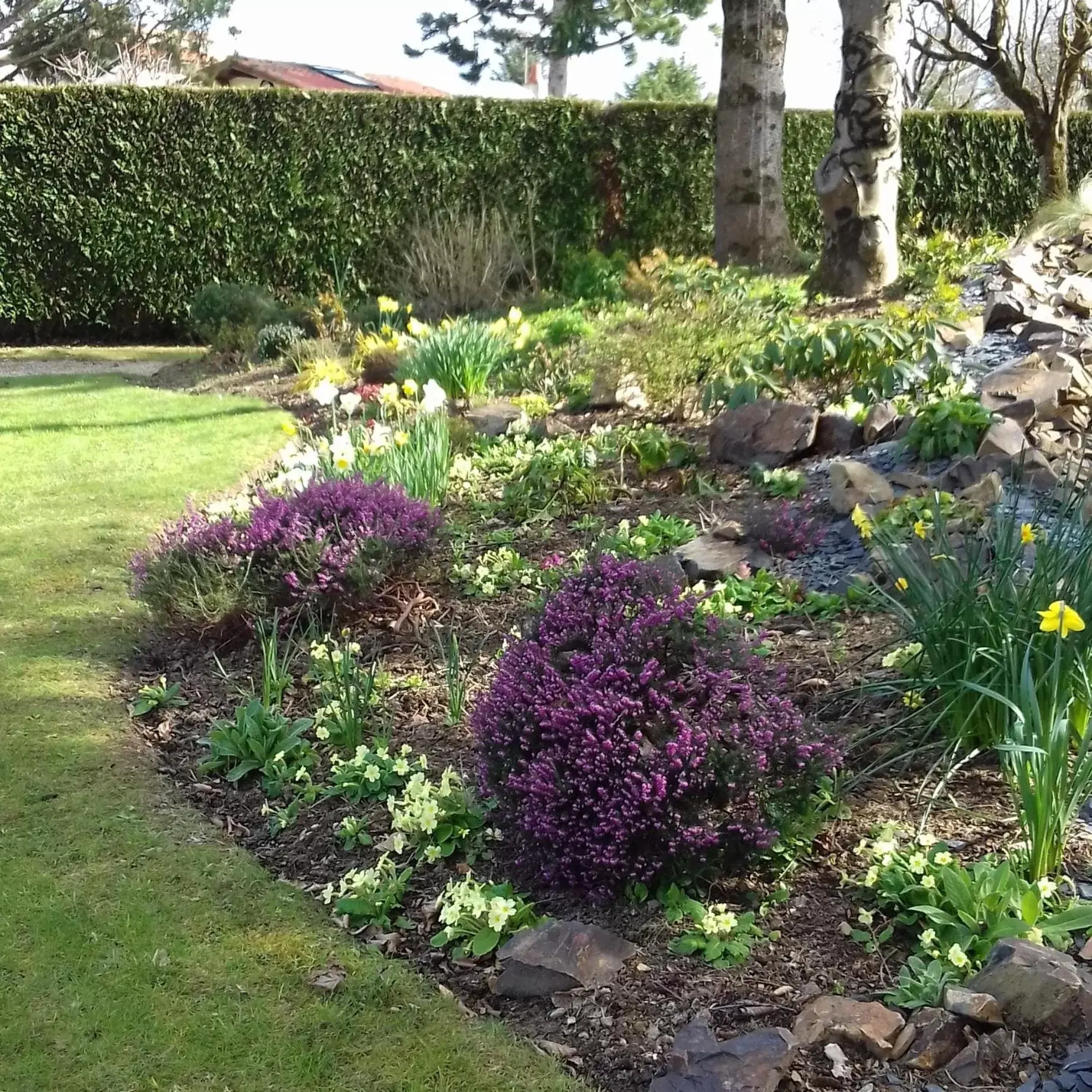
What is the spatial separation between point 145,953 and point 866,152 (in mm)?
7199

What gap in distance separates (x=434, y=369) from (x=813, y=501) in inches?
126

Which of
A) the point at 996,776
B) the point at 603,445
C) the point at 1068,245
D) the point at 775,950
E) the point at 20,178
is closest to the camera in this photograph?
the point at 775,950

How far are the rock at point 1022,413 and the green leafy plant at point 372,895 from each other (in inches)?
123

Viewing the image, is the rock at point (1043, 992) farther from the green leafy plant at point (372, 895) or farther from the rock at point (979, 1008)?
the green leafy plant at point (372, 895)

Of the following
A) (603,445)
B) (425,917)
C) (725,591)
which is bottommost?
(425,917)

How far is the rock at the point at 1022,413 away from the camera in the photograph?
4289mm

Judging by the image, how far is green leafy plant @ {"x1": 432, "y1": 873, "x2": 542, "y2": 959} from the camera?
2.21 meters

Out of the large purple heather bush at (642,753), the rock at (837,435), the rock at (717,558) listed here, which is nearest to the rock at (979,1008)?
the large purple heather bush at (642,753)

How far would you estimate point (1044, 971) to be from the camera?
70.9 inches

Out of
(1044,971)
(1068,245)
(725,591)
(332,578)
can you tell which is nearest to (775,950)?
(1044,971)

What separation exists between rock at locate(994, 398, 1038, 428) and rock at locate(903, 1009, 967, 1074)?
3015 millimetres

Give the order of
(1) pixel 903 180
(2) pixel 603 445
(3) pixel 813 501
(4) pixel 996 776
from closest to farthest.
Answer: (4) pixel 996 776 < (3) pixel 813 501 < (2) pixel 603 445 < (1) pixel 903 180

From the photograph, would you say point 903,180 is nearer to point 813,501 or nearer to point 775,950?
point 813,501

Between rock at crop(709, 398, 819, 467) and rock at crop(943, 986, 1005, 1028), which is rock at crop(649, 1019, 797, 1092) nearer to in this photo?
rock at crop(943, 986, 1005, 1028)
